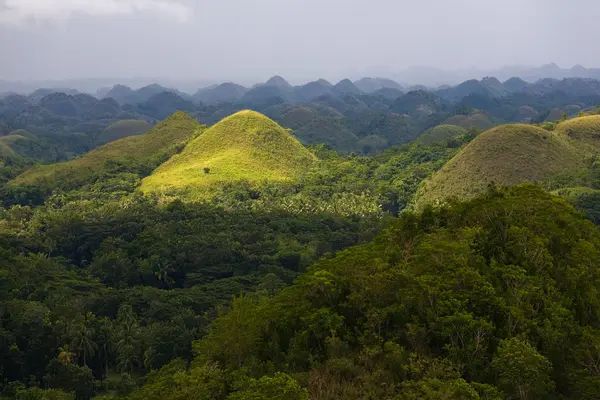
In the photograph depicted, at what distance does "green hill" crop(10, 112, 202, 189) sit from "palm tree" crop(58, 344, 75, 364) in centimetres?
6488

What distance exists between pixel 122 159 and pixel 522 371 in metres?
102

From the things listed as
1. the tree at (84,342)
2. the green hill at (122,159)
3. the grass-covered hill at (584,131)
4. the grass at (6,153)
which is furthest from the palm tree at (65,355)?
the grass at (6,153)

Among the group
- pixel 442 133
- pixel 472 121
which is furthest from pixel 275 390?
pixel 472 121

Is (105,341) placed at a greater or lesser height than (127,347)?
lesser

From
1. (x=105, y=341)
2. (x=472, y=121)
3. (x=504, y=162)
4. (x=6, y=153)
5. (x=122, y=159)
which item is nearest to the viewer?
(x=105, y=341)

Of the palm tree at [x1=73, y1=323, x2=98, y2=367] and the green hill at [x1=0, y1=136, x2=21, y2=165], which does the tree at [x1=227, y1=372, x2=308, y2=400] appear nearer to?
the palm tree at [x1=73, y1=323, x2=98, y2=367]

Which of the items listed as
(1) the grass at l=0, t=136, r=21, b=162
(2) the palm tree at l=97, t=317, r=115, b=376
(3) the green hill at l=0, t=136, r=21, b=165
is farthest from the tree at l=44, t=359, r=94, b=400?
(1) the grass at l=0, t=136, r=21, b=162

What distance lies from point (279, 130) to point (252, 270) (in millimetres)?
64145

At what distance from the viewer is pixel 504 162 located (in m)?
81.0

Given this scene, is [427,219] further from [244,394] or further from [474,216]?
[244,394]

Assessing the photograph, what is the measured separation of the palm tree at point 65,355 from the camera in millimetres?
36406

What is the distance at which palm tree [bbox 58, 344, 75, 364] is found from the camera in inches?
1433

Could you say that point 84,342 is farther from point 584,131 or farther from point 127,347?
point 584,131

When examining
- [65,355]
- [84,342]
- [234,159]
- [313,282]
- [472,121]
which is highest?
[313,282]
